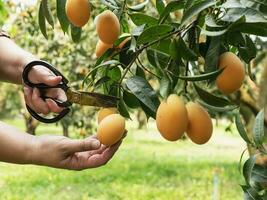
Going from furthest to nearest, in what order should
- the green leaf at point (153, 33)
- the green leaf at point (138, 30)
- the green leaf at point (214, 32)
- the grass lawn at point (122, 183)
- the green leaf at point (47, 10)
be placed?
the grass lawn at point (122, 183)
the green leaf at point (47, 10)
the green leaf at point (138, 30)
the green leaf at point (153, 33)
the green leaf at point (214, 32)

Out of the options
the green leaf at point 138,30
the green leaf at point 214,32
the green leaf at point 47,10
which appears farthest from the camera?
the green leaf at point 47,10

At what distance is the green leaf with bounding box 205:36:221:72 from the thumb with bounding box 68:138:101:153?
1.00ft

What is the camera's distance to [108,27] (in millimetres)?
1001

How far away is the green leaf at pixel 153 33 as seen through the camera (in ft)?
2.84

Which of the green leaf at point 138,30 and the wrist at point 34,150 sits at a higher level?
the green leaf at point 138,30

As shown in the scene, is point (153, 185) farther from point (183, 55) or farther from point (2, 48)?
point (183, 55)

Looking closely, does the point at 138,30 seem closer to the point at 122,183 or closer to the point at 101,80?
the point at 101,80

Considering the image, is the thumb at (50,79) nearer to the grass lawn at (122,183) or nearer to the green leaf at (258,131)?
the green leaf at (258,131)

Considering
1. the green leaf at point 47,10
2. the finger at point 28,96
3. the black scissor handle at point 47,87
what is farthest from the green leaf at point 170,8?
the green leaf at point 47,10

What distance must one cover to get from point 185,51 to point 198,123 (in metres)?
0.11

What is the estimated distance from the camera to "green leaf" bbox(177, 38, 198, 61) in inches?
32.8

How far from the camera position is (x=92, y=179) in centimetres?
542

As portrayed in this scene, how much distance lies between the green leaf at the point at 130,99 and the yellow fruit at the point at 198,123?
16 centimetres

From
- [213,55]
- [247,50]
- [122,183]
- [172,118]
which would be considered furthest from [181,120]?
[122,183]
